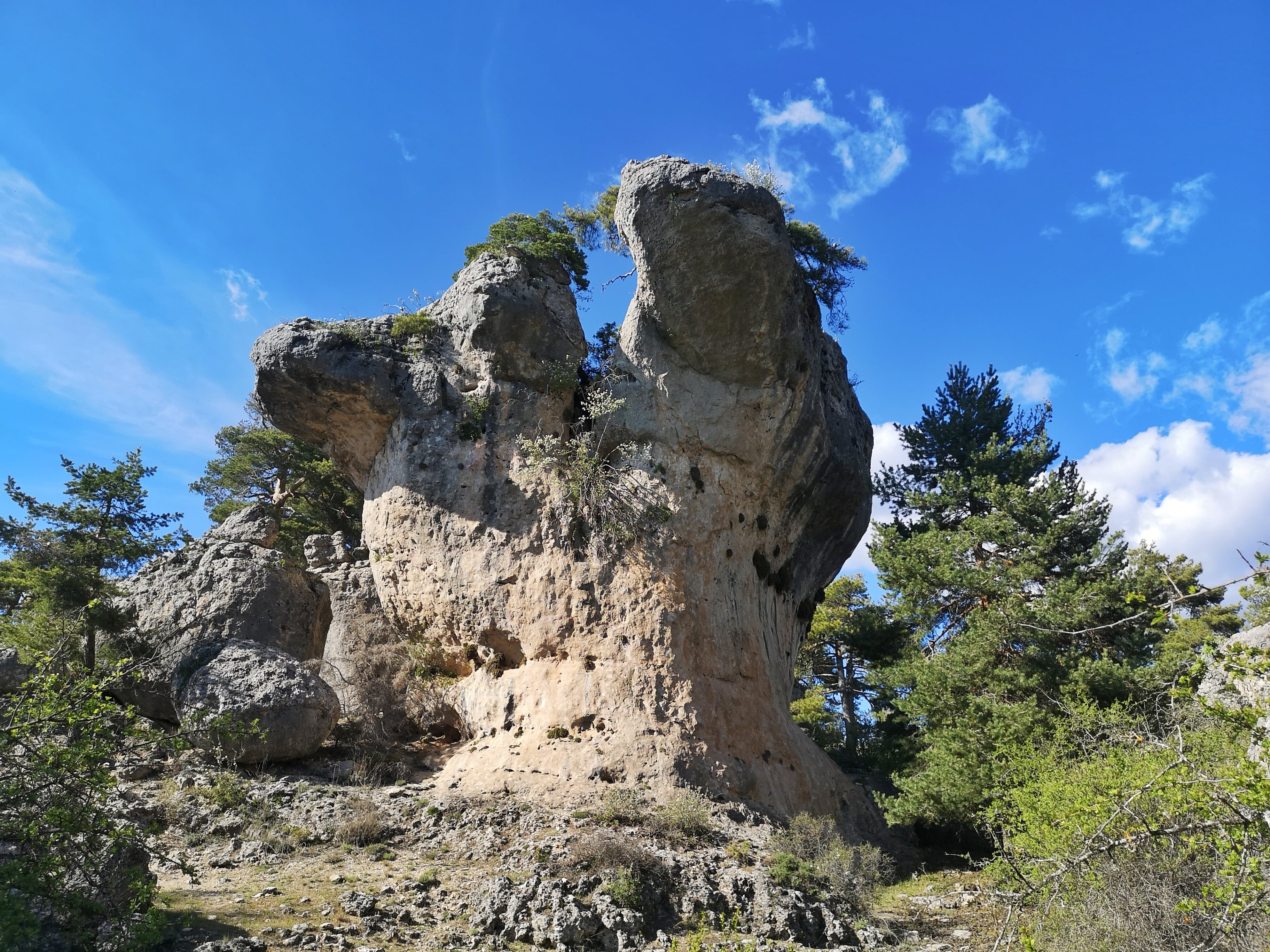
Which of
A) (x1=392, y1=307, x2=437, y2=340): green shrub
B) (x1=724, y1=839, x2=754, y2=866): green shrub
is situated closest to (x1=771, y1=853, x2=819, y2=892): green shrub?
(x1=724, y1=839, x2=754, y2=866): green shrub

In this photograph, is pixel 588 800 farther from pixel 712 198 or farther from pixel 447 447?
pixel 712 198

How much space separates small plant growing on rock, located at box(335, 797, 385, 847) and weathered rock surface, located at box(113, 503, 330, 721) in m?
5.07

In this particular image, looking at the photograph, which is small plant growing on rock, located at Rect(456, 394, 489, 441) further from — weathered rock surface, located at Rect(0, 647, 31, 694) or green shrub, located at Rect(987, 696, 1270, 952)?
green shrub, located at Rect(987, 696, 1270, 952)

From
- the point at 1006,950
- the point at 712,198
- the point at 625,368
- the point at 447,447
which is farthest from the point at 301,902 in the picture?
the point at 712,198

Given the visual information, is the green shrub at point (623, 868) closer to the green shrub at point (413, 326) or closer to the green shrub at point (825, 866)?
the green shrub at point (825, 866)

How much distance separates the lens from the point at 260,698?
42.4ft

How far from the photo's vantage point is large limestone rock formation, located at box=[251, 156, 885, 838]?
13070 millimetres

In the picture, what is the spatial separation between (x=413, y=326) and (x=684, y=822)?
10.9 metres

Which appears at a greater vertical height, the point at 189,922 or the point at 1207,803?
the point at 1207,803

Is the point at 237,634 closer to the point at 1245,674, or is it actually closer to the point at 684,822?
the point at 684,822

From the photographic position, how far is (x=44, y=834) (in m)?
6.05

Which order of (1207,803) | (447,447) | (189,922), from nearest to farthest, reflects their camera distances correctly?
(1207,803) → (189,922) → (447,447)

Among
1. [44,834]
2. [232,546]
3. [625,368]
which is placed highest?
[625,368]

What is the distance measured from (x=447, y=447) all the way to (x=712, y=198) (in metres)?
6.96
